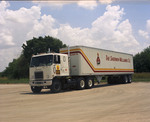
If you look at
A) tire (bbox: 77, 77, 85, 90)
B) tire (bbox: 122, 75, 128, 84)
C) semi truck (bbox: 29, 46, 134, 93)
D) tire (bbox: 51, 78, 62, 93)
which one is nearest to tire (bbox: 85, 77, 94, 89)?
semi truck (bbox: 29, 46, 134, 93)

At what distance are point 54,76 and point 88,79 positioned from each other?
179 inches

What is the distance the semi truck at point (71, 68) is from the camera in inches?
637

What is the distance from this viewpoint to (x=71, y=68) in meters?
18.7

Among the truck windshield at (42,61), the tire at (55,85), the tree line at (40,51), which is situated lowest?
the tire at (55,85)

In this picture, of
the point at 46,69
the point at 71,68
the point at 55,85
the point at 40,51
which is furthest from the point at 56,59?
the point at 40,51

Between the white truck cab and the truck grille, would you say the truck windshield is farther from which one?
the truck grille

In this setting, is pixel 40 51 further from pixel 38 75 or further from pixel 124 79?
pixel 38 75

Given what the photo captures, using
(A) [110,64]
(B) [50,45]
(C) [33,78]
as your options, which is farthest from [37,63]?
(B) [50,45]

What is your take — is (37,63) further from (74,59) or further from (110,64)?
(110,64)

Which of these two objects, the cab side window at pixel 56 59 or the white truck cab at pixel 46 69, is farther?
the cab side window at pixel 56 59

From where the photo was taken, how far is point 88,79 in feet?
64.4

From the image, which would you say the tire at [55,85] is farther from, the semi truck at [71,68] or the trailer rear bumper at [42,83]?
the trailer rear bumper at [42,83]

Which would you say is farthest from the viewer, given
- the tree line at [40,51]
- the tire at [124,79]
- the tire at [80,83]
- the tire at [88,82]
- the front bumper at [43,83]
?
the tree line at [40,51]

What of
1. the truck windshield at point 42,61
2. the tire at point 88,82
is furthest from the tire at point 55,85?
the tire at point 88,82
